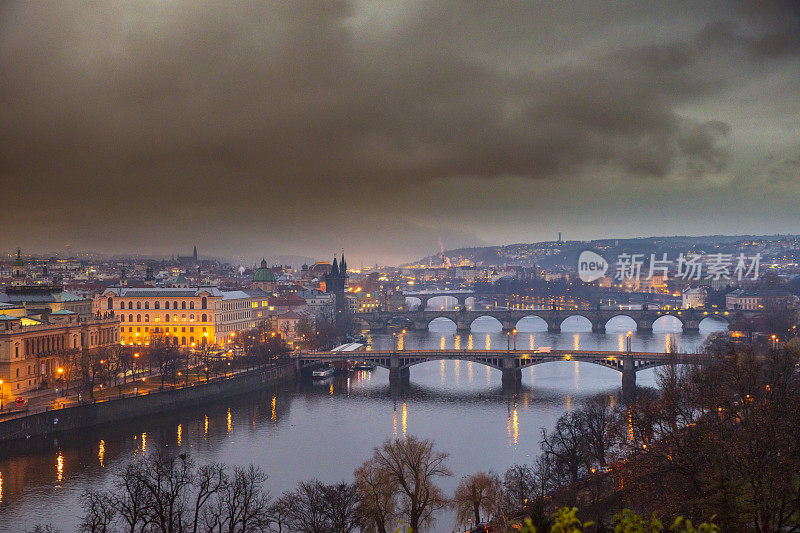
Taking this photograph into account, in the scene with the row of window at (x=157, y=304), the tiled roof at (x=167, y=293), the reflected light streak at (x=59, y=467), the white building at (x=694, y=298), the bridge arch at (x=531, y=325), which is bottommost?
the reflected light streak at (x=59, y=467)

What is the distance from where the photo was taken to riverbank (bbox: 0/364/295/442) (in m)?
22.8

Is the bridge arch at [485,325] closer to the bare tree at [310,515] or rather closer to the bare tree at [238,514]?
the bare tree at [238,514]

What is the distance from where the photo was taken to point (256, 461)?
21719 mm

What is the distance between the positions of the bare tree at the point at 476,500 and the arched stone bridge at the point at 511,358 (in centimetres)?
1719

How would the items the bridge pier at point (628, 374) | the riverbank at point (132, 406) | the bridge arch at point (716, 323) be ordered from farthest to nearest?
the bridge arch at point (716, 323)
the bridge pier at point (628, 374)
the riverbank at point (132, 406)

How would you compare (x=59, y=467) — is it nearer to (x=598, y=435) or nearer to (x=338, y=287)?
(x=598, y=435)

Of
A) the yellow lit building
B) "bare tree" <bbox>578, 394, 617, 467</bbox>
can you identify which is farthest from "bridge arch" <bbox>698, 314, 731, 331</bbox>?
"bare tree" <bbox>578, 394, 617, 467</bbox>

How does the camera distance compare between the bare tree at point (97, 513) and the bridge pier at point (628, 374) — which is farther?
the bridge pier at point (628, 374)

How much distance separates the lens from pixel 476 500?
51.8 ft

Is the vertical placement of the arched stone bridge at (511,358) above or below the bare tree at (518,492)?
above

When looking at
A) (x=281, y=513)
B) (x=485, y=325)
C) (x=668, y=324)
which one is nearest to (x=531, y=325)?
(x=485, y=325)

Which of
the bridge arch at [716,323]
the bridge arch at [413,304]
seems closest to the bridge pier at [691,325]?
the bridge arch at [716,323]

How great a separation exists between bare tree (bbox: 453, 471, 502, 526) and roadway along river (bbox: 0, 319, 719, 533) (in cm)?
115

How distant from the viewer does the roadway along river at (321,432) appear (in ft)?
64.0
